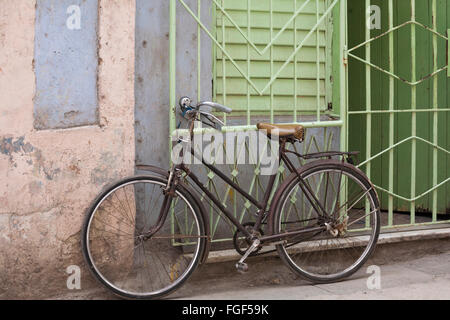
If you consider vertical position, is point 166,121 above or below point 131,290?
above

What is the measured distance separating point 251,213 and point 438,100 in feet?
7.95

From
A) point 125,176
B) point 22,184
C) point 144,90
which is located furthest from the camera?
point 144,90

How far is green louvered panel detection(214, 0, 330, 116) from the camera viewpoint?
4484 millimetres

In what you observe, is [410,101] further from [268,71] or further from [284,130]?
[284,130]

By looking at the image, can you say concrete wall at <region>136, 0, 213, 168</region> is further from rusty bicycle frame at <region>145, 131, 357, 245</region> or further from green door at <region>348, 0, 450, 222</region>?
green door at <region>348, 0, 450, 222</region>

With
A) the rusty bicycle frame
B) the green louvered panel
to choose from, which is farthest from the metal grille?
the rusty bicycle frame

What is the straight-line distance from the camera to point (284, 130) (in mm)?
3799

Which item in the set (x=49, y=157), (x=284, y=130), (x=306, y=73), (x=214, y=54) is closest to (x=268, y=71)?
(x=306, y=73)

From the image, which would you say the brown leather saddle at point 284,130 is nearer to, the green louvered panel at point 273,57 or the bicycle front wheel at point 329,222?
the bicycle front wheel at point 329,222

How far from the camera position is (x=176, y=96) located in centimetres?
420

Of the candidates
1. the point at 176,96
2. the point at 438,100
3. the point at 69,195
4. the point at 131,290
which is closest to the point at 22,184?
the point at 69,195

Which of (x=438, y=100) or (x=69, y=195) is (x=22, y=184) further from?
(x=438, y=100)

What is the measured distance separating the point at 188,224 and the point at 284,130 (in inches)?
42.2

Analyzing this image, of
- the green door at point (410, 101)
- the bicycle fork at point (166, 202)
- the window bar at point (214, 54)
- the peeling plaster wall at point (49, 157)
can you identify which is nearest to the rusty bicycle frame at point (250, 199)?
the bicycle fork at point (166, 202)
